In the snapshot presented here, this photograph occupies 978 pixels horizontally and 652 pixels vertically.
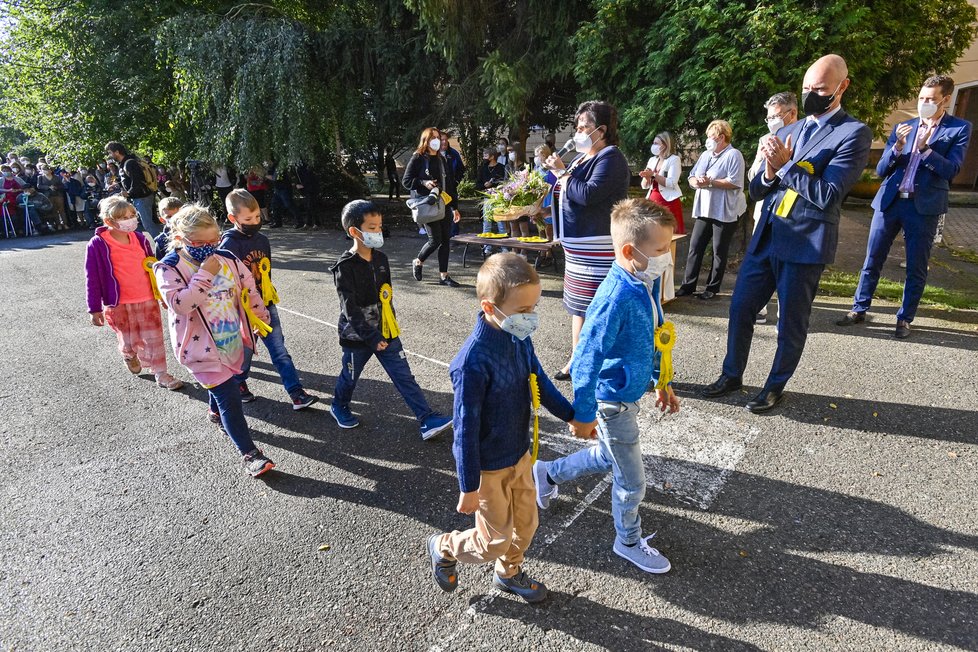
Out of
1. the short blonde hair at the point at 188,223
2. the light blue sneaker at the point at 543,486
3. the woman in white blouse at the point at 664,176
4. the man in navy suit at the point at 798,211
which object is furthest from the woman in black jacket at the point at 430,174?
the light blue sneaker at the point at 543,486

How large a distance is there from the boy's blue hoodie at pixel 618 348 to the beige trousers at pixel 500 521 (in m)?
0.42

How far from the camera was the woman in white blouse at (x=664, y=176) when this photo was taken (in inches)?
282

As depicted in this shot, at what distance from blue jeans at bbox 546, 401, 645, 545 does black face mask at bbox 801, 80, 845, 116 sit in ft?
8.48

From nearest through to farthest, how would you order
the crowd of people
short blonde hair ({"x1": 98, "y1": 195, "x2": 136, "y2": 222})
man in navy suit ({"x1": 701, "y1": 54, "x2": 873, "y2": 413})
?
the crowd of people → man in navy suit ({"x1": 701, "y1": 54, "x2": 873, "y2": 413}) → short blonde hair ({"x1": 98, "y1": 195, "x2": 136, "y2": 222})

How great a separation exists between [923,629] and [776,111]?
410 cm

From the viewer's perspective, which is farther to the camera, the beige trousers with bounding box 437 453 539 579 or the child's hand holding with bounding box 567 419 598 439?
the child's hand holding with bounding box 567 419 598 439

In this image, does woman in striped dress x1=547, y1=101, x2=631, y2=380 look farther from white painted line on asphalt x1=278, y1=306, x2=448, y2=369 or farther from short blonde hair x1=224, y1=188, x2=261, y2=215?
short blonde hair x1=224, y1=188, x2=261, y2=215

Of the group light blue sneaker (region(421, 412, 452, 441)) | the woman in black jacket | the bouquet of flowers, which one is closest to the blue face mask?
light blue sneaker (region(421, 412, 452, 441))

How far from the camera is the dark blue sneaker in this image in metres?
2.61

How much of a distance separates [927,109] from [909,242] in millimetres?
1216

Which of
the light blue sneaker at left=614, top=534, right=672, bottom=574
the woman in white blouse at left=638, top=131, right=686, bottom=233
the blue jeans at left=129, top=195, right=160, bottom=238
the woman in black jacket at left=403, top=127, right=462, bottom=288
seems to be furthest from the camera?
the blue jeans at left=129, top=195, right=160, bottom=238

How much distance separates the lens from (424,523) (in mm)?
3207

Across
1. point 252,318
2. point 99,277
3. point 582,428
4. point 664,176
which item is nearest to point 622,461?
point 582,428

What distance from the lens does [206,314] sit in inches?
139
